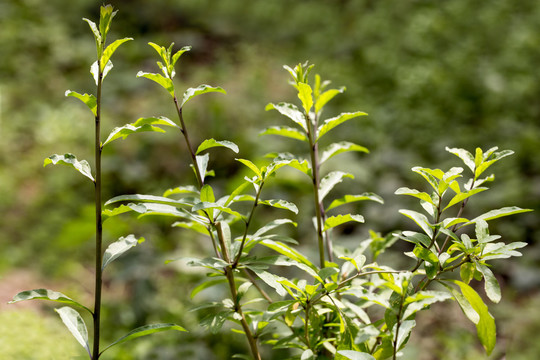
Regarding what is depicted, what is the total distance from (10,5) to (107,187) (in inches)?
142

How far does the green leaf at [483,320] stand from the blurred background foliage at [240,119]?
1253 millimetres

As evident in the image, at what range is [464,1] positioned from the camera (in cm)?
511

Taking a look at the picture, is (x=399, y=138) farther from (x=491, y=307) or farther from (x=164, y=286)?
(x=164, y=286)

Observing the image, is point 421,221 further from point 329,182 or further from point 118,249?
point 118,249

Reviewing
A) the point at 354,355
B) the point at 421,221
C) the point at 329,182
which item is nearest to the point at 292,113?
the point at 329,182

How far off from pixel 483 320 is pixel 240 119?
11.6 ft

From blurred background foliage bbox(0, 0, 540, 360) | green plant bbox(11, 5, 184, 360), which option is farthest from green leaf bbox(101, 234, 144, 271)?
blurred background foliage bbox(0, 0, 540, 360)

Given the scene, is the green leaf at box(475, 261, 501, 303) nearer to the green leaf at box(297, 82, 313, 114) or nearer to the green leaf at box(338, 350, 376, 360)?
the green leaf at box(338, 350, 376, 360)

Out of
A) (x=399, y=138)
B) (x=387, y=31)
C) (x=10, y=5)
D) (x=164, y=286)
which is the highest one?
(x=10, y=5)

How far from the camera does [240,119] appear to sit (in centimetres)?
421

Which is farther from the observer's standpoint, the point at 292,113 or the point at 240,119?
the point at 240,119

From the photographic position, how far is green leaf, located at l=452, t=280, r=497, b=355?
78 centimetres

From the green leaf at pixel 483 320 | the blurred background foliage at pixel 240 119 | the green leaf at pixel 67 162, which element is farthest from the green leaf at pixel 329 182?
the blurred background foliage at pixel 240 119

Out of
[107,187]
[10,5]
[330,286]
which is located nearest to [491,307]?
[330,286]
